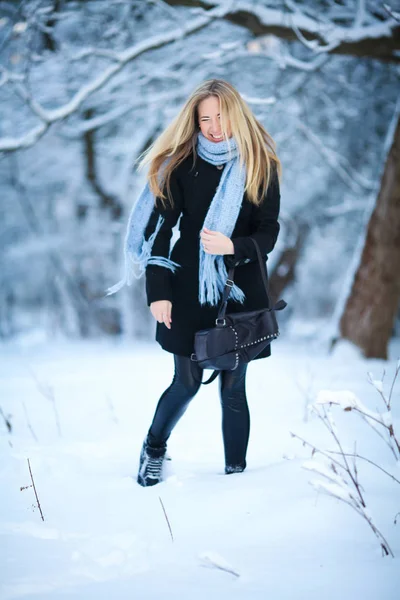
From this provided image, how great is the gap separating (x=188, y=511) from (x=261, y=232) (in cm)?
124

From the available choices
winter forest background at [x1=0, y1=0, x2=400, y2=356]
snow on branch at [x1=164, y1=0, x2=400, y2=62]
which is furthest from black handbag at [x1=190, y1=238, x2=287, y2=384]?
snow on branch at [x1=164, y1=0, x2=400, y2=62]

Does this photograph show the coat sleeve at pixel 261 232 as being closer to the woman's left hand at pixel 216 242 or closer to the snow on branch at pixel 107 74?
the woman's left hand at pixel 216 242

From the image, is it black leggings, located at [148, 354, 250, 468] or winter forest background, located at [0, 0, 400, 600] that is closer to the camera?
winter forest background, located at [0, 0, 400, 600]

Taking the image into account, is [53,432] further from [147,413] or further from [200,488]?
[200,488]

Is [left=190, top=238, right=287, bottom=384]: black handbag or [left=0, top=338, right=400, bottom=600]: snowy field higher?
[left=190, top=238, right=287, bottom=384]: black handbag

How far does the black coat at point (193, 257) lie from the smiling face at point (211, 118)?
0.15m

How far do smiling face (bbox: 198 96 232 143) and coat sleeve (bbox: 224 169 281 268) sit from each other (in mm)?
313

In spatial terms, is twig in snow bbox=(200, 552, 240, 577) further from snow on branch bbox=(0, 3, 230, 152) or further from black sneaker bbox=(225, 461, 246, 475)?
snow on branch bbox=(0, 3, 230, 152)

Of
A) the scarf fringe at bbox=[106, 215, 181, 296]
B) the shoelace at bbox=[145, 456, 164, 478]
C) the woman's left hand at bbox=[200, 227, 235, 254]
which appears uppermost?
the woman's left hand at bbox=[200, 227, 235, 254]

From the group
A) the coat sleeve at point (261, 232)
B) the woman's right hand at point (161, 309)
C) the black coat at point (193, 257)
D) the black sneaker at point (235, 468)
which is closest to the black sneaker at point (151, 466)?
the black sneaker at point (235, 468)

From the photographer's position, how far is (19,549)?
1.92m

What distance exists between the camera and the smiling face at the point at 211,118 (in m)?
2.21

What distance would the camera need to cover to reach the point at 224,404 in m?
2.41

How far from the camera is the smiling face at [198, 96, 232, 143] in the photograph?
86.9 inches
